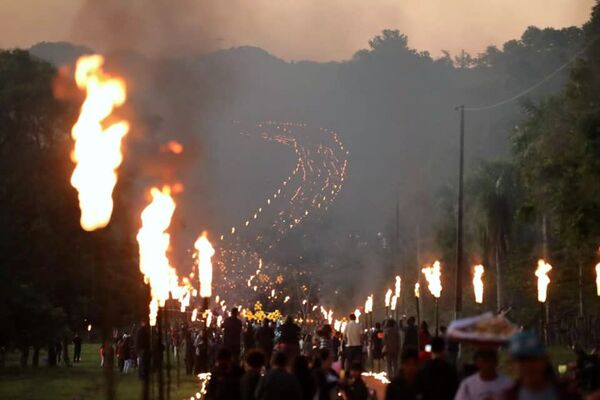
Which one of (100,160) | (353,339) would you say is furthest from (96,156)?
(353,339)

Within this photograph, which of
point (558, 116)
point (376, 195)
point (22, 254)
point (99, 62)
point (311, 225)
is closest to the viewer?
point (99, 62)

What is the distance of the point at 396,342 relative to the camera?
38.1 m

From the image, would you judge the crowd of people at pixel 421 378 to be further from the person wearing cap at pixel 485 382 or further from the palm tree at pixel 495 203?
the palm tree at pixel 495 203

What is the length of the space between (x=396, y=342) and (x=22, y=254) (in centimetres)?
2337

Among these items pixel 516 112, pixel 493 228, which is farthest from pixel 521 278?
pixel 516 112

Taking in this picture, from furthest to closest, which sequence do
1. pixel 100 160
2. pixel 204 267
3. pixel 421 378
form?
pixel 204 267 → pixel 100 160 → pixel 421 378

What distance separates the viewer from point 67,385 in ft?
136

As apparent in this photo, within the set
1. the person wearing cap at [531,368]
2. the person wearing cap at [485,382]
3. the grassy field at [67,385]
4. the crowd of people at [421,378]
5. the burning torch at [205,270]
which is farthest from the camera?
the grassy field at [67,385]

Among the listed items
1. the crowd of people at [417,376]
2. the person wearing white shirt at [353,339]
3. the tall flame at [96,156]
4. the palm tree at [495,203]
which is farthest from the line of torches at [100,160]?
the palm tree at [495,203]

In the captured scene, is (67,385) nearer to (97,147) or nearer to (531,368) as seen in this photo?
(97,147)

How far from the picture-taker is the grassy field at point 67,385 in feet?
115

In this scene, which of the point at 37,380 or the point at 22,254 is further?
the point at 22,254

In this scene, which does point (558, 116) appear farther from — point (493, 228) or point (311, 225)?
point (311, 225)

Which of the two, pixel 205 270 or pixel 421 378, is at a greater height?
pixel 205 270
